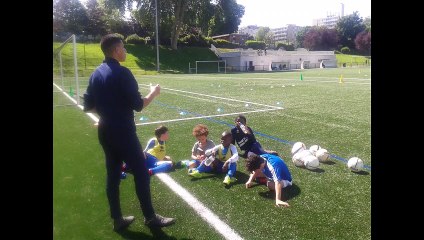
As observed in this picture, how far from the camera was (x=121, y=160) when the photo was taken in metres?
2.95

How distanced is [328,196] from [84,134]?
4.95 metres

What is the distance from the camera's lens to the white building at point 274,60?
41969 millimetres

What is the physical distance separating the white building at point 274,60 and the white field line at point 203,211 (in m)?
33.1

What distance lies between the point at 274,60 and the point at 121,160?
46.3 meters

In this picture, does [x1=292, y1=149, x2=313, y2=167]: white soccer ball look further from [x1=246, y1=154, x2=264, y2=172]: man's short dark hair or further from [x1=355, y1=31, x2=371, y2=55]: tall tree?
[x1=355, y1=31, x2=371, y2=55]: tall tree

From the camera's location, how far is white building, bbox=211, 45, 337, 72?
4197 cm

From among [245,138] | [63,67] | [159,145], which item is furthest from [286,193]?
[63,67]

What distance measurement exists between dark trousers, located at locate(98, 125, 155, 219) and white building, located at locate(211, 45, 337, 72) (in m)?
34.3

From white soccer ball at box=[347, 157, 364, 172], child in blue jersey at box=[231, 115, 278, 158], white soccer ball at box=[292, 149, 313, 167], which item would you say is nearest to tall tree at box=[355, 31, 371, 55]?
white soccer ball at box=[347, 157, 364, 172]

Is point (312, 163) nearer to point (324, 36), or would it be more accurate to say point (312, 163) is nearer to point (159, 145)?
point (159, 145)

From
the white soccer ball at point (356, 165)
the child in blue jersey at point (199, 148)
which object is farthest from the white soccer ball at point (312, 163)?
the child in blue jersey at point (199, 148)

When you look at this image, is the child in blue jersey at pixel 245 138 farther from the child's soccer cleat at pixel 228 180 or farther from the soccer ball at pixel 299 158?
the child's soccer cleat at pixel 228 180

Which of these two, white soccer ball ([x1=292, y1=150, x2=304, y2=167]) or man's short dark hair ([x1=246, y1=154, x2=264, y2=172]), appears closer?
man's short dark hair ([x1=246, y1=154, x2=264, y2=172])

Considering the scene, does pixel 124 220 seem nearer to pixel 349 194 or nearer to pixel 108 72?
pixel 108 72
